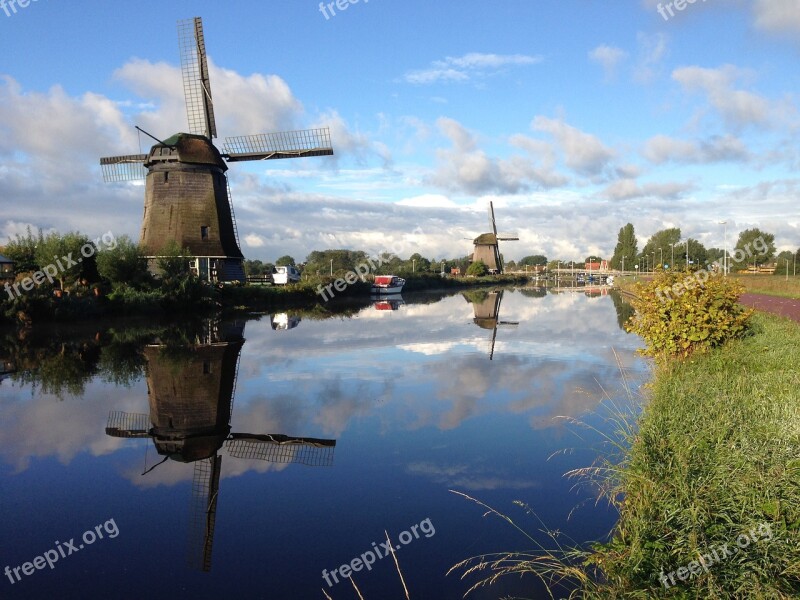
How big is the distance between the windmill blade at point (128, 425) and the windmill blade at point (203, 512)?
6.20 feet

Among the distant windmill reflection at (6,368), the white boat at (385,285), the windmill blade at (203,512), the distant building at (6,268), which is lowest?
the windmill blade at (203,512)

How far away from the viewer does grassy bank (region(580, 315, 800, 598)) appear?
3734 mm

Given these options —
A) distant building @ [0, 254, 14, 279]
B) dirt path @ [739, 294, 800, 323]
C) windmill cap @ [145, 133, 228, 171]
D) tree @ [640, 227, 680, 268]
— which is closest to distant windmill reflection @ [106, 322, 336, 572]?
dirt path @ [739, 294, 800, 323]

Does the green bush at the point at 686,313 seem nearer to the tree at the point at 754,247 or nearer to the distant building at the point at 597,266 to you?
the tree at the point at 754,247

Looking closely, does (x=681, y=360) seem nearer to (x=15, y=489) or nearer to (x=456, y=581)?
(x=456, y=581)

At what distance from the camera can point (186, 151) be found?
31891 millimetres

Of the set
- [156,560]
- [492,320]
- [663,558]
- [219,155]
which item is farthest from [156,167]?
[663,558]

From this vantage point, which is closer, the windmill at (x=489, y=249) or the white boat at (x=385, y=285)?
the white boat at (x=385, y=285)

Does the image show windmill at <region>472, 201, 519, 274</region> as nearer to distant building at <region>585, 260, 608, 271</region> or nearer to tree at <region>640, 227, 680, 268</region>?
tree at <region>640, 227, 680, 268</region>

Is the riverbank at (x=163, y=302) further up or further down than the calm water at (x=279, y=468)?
further up

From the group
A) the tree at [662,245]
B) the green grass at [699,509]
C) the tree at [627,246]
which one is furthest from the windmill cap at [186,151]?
the tree at [627,246]

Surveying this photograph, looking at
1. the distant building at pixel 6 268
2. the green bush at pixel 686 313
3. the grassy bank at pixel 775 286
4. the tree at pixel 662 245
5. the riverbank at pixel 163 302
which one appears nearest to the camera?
the green bush at pixel 686 313

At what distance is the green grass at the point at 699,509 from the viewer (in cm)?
375

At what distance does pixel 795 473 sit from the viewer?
466 centimetres
